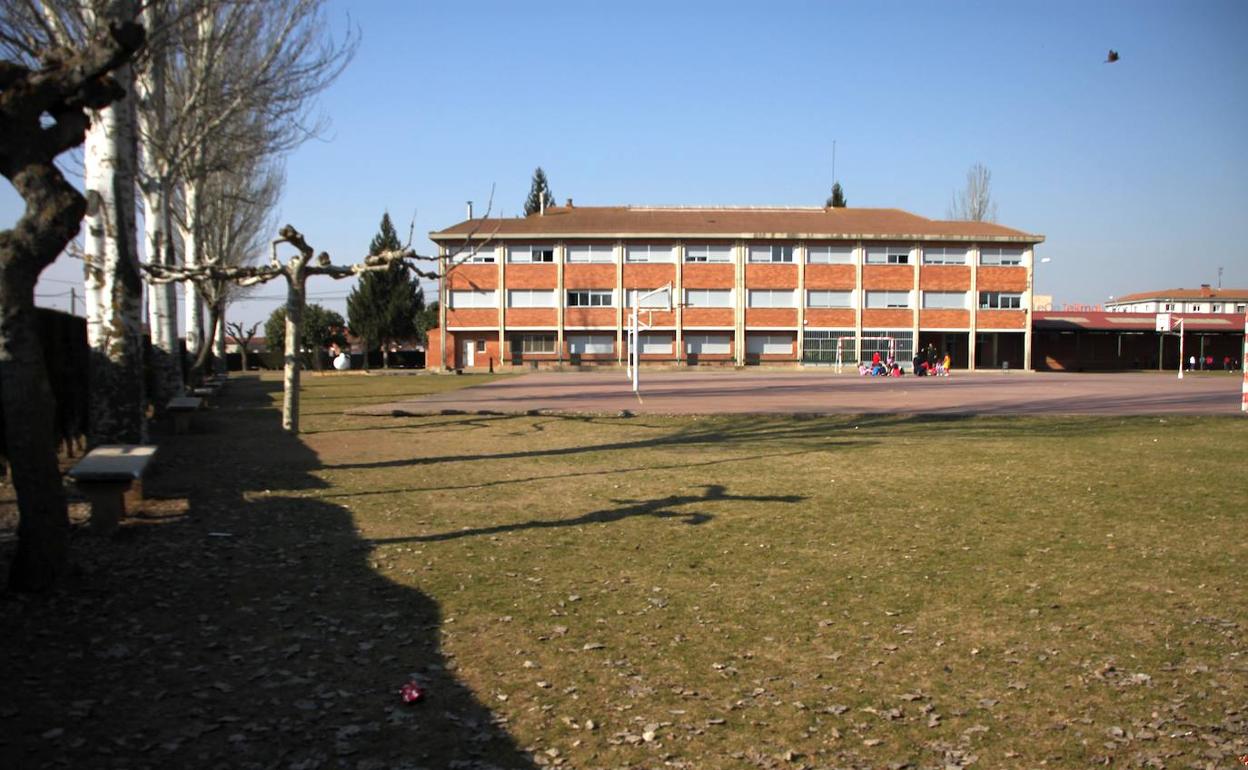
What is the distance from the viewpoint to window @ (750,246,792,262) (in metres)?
66.1

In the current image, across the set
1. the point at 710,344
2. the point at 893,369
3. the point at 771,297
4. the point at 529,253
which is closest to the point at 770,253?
the point at 771,297

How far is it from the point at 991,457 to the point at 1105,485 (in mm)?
2814

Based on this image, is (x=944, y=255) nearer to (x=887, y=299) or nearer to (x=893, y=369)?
(x=887, y=299)

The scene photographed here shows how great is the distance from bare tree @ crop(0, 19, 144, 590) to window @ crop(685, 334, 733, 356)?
200 ft

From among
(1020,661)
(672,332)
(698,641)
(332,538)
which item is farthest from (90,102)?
(672,332)

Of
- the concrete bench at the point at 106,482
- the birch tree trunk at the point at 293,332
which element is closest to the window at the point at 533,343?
the birch tree trunk at the point at 293,332

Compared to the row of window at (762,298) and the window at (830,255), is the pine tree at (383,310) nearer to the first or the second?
the row of window at (762,298)

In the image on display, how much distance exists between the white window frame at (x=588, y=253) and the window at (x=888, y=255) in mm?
18343

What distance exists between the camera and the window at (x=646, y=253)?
6644 cm

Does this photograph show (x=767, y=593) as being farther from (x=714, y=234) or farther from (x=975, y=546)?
(x=714, y=234)

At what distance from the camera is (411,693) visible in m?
4.45

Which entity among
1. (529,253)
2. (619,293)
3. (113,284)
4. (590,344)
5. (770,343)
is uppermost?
(529,253)

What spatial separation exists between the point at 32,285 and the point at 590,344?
61377 mm

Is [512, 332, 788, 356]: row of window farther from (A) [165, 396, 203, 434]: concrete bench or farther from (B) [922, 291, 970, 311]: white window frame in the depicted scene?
(A) [165, 396, 203, 434]: concrete bench
